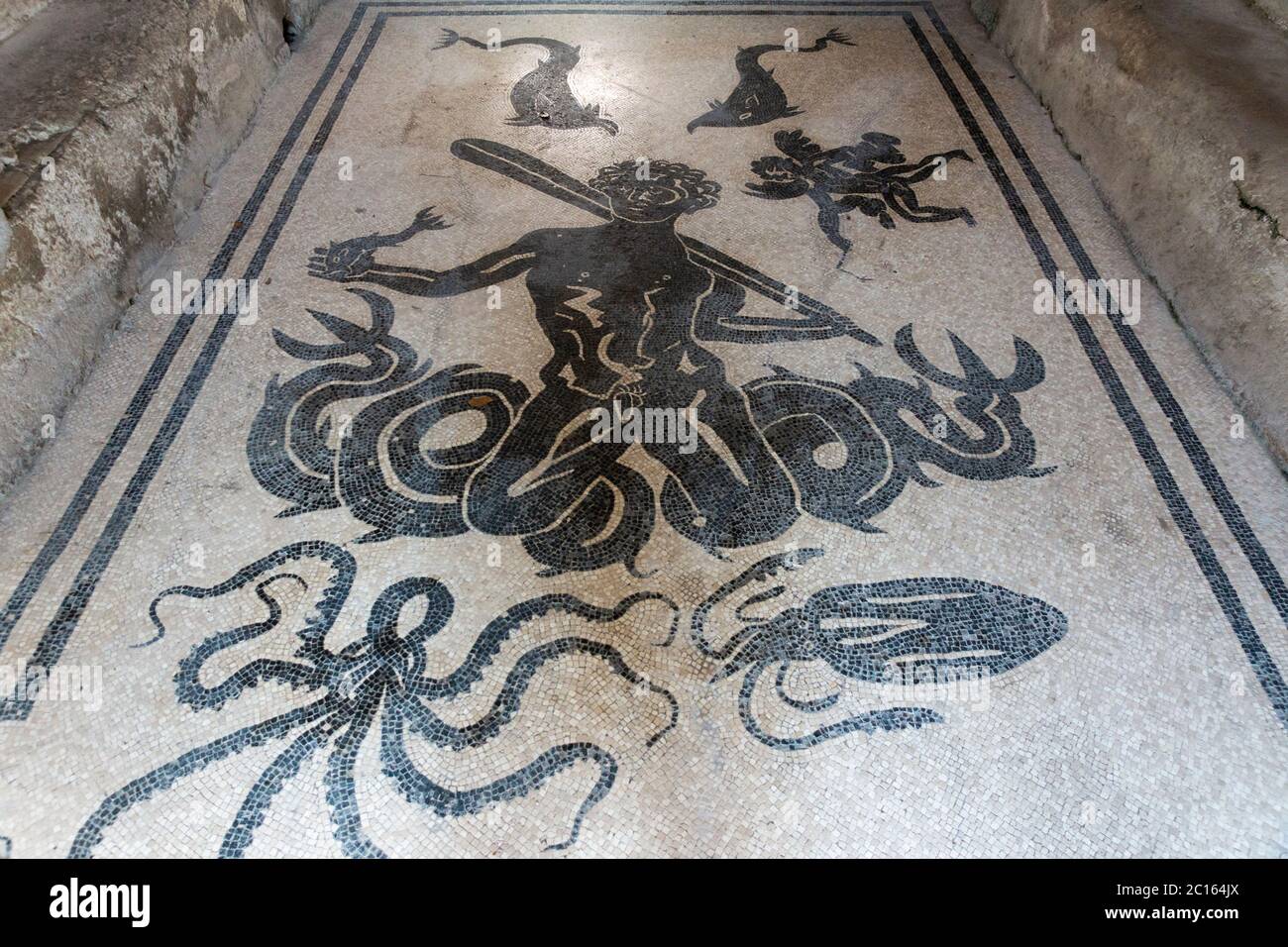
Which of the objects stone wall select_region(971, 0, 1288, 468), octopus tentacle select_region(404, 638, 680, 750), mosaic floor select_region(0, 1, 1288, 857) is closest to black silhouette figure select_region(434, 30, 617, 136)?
mosaic floor select_region(0, 1, 1288, 857)

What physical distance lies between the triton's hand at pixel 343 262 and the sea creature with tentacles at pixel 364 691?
896 mm

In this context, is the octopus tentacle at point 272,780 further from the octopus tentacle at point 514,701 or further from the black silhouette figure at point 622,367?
the black silhouette figure at point 622,367

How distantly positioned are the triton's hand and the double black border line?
5.7 inches

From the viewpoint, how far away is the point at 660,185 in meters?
2.82

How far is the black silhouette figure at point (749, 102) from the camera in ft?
10.2

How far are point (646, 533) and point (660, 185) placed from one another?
1330mm

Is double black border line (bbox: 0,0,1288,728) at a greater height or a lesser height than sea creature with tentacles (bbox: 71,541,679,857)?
greater

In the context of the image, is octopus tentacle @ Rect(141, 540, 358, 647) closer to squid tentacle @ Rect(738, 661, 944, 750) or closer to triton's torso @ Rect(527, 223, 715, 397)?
triton's torso @ Rect(527, 223, 715, 397)

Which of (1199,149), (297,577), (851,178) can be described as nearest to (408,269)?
(297,577)

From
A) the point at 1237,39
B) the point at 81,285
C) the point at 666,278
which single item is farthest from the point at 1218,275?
the point at 81,285

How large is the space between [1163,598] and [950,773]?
58cm

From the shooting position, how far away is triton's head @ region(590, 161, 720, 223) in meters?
2.73

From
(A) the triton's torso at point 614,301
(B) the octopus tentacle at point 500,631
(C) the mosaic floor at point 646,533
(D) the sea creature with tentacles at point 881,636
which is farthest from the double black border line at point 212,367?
(A) the triton's torso at point 614,301

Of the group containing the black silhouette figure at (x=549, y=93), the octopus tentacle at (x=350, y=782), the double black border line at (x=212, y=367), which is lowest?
the octopus tentacle at (x=350, y=782)
